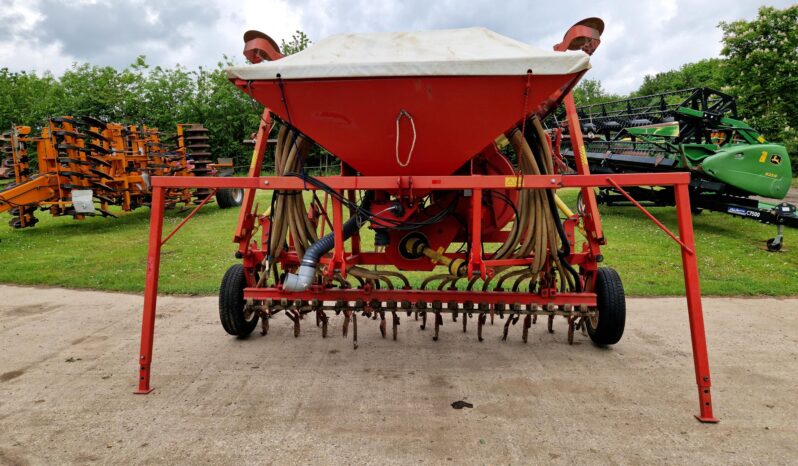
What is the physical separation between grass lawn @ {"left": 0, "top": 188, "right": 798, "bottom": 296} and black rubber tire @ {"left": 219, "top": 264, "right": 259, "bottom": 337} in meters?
2.02

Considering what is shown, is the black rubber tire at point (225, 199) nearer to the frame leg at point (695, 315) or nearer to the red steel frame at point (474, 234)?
the red steel frame at point (474, 234)

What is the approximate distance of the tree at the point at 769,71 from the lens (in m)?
21.0

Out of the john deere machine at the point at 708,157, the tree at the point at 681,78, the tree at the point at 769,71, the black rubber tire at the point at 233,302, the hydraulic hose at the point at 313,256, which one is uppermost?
the tree at the point at 681,78

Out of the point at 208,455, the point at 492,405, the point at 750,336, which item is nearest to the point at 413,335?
the point at 492,405

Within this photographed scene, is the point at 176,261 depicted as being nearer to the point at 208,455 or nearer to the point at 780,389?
the point at 208,455

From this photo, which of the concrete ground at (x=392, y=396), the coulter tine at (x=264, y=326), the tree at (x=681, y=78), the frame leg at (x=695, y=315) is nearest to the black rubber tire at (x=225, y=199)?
the concrete ground at (x=392, y=396)

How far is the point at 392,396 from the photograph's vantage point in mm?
3314

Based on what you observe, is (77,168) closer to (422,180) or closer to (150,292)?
(150,292)

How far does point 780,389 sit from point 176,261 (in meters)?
7.66

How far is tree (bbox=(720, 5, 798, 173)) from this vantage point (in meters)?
21.0

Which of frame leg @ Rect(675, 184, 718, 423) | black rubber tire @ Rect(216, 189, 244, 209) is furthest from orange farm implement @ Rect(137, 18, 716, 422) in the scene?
black rubber tire @ Rect(216, 189, 244, 209)

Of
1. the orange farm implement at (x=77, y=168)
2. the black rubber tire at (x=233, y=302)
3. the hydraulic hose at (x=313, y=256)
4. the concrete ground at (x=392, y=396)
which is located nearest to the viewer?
the concrete ground at (x=392, y=396)

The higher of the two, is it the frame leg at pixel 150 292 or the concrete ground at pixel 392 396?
the frame leg at pixel 150 292

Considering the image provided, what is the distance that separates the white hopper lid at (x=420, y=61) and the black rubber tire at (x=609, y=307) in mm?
1865
